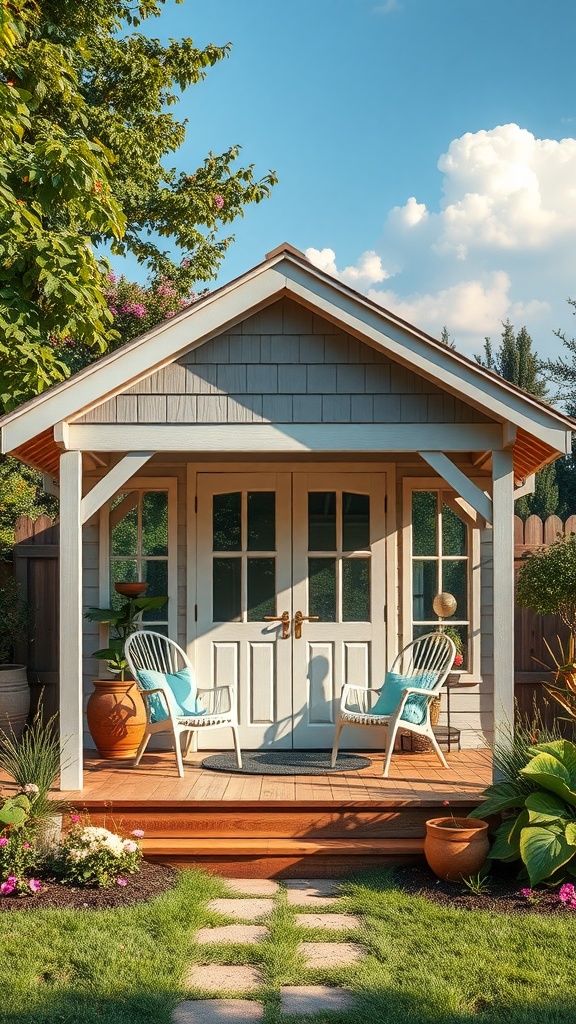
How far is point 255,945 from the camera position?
4086 millimetres

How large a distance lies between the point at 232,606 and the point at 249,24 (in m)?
6.67

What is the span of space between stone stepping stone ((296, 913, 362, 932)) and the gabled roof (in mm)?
2731

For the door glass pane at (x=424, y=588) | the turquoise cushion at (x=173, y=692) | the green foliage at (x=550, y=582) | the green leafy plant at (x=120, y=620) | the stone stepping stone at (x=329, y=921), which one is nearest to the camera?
the stone stepping stone at (x=329, y=921)

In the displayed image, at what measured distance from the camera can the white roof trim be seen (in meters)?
5.44

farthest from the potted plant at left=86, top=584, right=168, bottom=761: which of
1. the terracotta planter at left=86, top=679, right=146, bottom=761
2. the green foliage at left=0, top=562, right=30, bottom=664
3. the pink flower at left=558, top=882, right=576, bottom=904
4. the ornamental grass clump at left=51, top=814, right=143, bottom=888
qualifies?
the pink flower at left=558, top=882, right=576, bottom=904

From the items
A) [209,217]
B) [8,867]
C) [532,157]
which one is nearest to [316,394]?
[8,867]

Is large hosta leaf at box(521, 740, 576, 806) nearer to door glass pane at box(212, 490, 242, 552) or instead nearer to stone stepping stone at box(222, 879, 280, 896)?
stone stepping stone at box(222, 879, 280, 896)

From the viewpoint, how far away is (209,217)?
11016 millimetres

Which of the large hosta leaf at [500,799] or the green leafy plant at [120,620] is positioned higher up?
the green leafy plant at [120,620]

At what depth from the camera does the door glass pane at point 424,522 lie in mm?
7293

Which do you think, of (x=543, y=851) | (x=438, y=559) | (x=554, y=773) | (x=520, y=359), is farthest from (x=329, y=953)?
(x=520, y=359)

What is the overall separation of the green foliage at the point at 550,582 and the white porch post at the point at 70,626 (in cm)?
338

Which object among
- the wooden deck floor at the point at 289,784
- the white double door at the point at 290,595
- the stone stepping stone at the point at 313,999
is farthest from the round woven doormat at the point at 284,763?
the stone stepping stone at the point at 313,999

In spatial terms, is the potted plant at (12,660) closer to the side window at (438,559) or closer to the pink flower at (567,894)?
the side window at (438,559)
